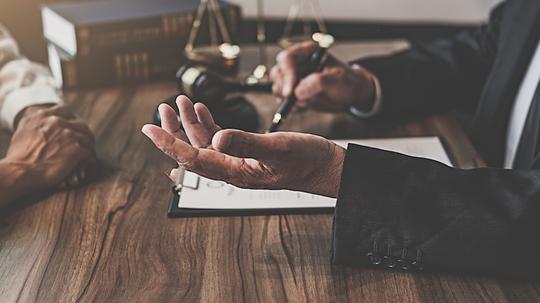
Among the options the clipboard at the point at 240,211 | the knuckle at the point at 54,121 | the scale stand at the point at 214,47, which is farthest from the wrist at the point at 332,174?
the scale stand at the point at 214,47

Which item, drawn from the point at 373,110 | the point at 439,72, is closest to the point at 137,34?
the point at 373,110

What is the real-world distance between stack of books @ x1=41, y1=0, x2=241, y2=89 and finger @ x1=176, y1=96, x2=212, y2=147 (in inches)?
31.8

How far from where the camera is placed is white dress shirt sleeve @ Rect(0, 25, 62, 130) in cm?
153

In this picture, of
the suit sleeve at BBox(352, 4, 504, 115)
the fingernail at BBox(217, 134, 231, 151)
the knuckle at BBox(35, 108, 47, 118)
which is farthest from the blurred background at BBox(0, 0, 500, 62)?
the fingernail at BBox(217, 134, 231, 151)

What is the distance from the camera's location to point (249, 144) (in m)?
0.96

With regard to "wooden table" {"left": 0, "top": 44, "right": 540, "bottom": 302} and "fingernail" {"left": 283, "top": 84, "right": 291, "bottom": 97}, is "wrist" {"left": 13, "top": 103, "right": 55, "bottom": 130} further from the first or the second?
"fingernail" {"left": 283, "top": 84, "right": 291, "bottom": 97}

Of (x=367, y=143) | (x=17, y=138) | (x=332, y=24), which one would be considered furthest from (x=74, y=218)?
(x=332, y=24)

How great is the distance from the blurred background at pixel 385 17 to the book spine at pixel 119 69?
504 millimetres

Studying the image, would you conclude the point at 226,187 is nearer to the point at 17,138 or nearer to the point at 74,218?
the point at 74,218

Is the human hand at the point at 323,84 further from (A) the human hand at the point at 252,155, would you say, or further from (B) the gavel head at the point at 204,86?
(A) the human hand at the point at 252,155

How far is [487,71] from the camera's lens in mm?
1823

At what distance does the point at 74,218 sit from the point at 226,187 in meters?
0.24

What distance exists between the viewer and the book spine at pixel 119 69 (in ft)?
5.94

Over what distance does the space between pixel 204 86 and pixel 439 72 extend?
560 mm
